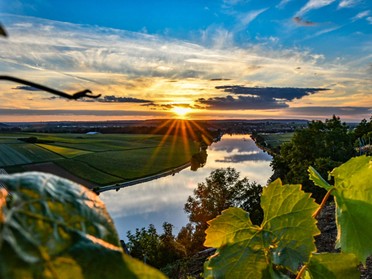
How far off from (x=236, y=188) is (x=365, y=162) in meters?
24.2

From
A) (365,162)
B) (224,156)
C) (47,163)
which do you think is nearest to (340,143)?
(365,162)

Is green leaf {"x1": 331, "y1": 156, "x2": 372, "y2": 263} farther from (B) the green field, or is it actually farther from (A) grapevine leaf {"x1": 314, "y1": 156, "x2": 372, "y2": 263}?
(B) the green field

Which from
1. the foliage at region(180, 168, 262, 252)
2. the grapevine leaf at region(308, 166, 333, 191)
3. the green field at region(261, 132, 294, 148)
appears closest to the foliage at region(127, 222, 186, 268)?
the foliage at region(180, 168, 262, 252)

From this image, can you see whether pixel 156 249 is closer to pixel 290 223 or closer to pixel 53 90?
pixel 290 223

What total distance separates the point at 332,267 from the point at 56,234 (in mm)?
674

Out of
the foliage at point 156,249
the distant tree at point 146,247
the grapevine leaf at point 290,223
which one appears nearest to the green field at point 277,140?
the distant tree at point 146,247

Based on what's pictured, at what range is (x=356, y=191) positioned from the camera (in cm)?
78

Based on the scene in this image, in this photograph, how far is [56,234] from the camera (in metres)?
0.21

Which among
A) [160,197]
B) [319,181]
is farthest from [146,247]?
[160,197]

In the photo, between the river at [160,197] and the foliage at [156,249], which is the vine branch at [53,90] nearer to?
the foliage at [156,249]

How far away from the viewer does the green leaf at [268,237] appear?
66 centimetres

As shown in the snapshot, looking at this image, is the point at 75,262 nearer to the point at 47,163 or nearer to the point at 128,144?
the point at 47,163

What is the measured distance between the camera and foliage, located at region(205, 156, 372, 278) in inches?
26.3

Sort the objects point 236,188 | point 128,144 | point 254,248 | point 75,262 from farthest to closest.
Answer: point 128,144
point 236,188
point 254,248
point 75,262
